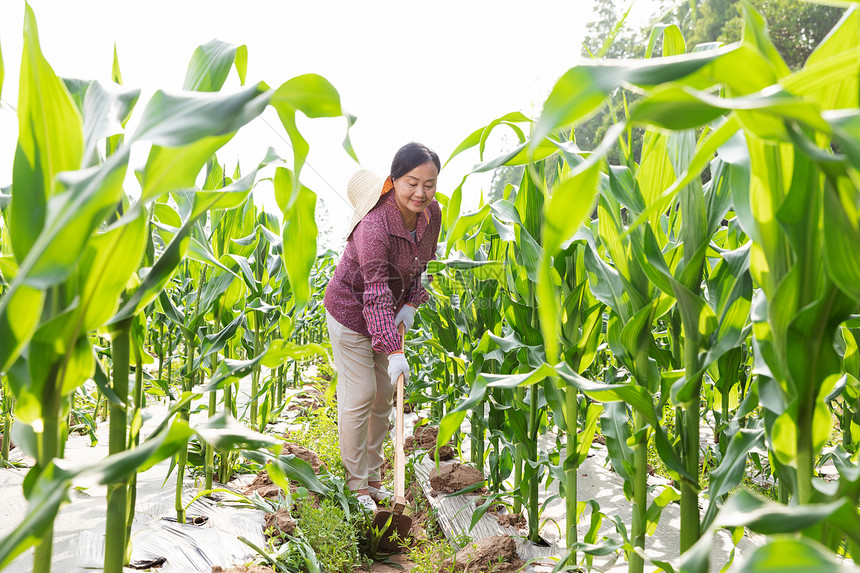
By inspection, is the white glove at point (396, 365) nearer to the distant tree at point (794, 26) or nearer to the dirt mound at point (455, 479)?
the dirt mound at point (455, 479)

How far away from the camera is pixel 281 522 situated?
1979 mm

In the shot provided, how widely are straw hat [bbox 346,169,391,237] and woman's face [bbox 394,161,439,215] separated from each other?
116 mm

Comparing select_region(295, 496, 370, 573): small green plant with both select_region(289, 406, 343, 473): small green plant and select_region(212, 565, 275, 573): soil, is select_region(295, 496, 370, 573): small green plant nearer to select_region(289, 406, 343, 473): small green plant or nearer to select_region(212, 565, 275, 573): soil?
select_region(212, 565, 275, 573): soil

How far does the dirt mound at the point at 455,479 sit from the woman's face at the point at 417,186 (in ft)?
4.09

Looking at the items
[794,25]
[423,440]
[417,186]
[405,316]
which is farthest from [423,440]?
[794,25]

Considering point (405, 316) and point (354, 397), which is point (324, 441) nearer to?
point (354, 397)

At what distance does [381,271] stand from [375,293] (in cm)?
11

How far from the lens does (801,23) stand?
14680 mm

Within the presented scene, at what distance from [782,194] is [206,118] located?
0.68 metres

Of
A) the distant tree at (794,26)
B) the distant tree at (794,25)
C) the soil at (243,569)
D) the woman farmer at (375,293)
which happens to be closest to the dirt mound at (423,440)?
the woman farmer at (375,293)

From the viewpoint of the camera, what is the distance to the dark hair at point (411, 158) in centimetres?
244

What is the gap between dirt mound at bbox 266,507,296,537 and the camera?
197cm

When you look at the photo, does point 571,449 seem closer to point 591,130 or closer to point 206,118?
point 206,118

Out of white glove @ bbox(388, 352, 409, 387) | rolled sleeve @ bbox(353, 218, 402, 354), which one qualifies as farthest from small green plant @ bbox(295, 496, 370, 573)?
rolled sleeve @ bbox(353, 218, 402, 354)
